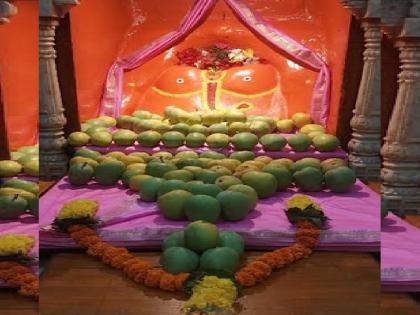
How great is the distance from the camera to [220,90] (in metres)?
5.05

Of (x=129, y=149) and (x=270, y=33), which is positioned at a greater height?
(x=270, y=33)

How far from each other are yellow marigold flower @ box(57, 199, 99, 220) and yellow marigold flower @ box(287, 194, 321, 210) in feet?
2.77

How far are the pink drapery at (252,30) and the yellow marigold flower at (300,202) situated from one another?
6.39 ft

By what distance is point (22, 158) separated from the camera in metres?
2.48

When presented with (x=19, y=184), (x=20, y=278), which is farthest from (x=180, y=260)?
(x=19, y=184)

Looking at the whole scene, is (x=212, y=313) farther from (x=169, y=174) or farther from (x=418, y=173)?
(x=418, y=173)

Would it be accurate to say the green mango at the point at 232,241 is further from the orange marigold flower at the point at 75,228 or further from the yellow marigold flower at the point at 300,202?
the orange marigold flower at the point at 75,228

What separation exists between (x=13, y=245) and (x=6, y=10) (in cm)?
80

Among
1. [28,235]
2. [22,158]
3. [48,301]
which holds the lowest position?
[48,301]

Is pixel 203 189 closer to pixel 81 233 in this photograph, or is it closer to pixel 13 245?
pixel 81 233

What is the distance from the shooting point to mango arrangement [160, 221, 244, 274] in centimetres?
238

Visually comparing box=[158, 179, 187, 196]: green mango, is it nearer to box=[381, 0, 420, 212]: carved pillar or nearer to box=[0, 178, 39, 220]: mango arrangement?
box=[0, 178, 39, 220]: mango arrangement

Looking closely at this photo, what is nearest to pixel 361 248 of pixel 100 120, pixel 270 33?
pixel 100 120

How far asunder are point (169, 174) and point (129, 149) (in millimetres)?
978
